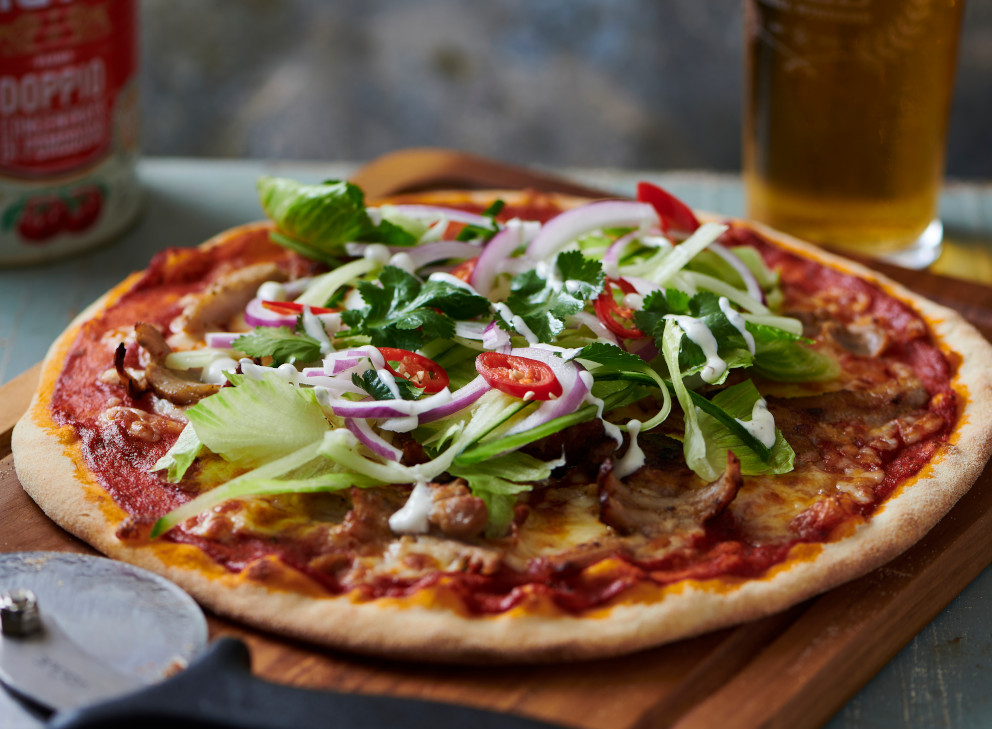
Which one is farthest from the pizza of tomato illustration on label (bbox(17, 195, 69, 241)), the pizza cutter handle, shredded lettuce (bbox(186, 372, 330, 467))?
tomato illustration on label (bbox(17, 195, 69, 241))

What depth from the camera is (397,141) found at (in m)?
9.20

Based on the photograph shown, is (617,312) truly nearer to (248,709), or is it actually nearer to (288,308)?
(288,308)

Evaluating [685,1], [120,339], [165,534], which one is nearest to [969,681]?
[165,534]

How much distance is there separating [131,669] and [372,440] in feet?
2.83

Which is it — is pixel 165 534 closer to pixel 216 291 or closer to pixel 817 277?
pixel 216 291

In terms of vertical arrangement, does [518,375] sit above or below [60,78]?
below

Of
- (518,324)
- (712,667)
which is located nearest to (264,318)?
(518,324)

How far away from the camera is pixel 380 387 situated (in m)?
3.08

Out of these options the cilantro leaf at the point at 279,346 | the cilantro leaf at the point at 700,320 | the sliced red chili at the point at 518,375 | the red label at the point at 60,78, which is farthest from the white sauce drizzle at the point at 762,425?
the red label at the point at 60,78

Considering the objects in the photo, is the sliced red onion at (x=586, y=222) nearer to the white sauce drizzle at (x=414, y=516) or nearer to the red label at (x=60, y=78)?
the white sauce drizzle at (x=414, y=516)

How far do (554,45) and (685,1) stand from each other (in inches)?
42.9

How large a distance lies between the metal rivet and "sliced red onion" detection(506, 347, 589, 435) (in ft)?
3.96

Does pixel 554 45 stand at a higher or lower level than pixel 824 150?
lower

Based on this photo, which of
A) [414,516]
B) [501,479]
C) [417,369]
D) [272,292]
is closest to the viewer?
[414,516]
